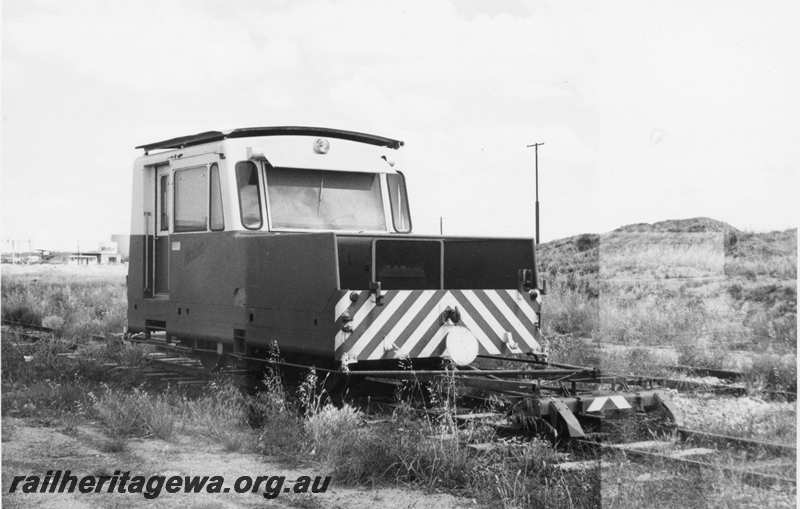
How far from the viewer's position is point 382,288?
8188mm

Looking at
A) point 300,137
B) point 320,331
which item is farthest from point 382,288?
point 300,137

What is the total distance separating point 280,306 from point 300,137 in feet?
6.70

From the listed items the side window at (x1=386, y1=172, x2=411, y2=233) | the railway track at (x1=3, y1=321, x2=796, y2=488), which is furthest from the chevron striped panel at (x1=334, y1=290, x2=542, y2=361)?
the side window at (x1=386, y1=172, x2=411, y2=233)

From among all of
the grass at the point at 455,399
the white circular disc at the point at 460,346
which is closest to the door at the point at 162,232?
the grass at the point at 455,399

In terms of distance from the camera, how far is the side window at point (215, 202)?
9.52 meters

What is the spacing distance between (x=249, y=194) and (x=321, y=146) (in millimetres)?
924

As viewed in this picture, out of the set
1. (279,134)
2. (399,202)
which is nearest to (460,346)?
(399,202)

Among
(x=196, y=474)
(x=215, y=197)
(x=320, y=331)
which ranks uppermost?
(x=215, y=197)

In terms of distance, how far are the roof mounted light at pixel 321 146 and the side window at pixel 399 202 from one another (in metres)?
0.90

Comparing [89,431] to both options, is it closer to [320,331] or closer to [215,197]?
[320,331]

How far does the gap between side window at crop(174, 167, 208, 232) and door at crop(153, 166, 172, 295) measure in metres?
0.39

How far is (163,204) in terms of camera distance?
11.1 meters

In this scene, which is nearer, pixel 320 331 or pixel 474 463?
pixel 474 463

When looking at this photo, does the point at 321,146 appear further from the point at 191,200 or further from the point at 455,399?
the point at 455,399
